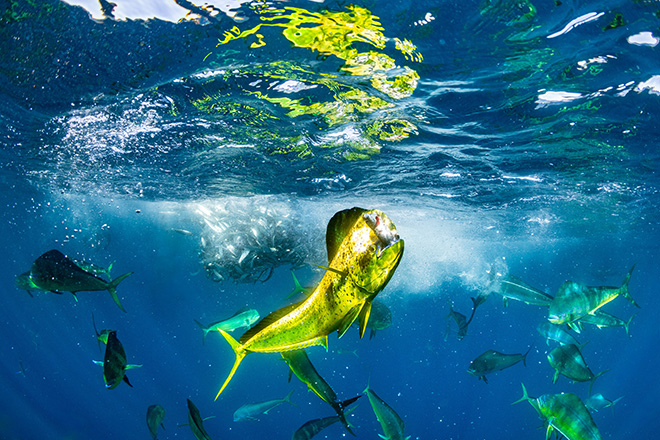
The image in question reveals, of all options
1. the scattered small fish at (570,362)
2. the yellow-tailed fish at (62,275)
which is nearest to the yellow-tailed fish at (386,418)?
the scattered small fish at (570,362)

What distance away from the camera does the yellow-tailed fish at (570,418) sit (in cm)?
465

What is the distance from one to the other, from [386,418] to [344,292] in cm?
497

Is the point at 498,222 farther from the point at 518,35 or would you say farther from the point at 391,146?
the point at 518,35

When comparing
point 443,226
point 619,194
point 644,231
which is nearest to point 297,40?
point 619,194

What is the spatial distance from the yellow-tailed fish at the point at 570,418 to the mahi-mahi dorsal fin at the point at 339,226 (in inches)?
213

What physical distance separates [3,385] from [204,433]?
6732cm

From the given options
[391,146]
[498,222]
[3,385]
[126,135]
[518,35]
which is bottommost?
[3,385]

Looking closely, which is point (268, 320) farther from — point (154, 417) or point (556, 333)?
point (556, 333)

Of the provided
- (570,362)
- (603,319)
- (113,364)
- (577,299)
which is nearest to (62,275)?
(113,364)

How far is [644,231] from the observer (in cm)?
2767

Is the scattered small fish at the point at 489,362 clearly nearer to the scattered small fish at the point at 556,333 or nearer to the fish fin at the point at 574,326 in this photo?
the scattered small fish at the point at 556,333

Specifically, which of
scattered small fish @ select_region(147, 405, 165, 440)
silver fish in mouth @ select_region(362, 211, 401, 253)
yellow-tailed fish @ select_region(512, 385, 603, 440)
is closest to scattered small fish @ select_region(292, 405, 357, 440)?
scattered small fish @ select_region(147, 405, 165, 440)

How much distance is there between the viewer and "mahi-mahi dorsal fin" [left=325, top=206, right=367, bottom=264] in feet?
3.53

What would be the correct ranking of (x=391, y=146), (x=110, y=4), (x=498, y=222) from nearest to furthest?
(x=110, y=4)
(x=391, y=146)
(x=498, y=222)
